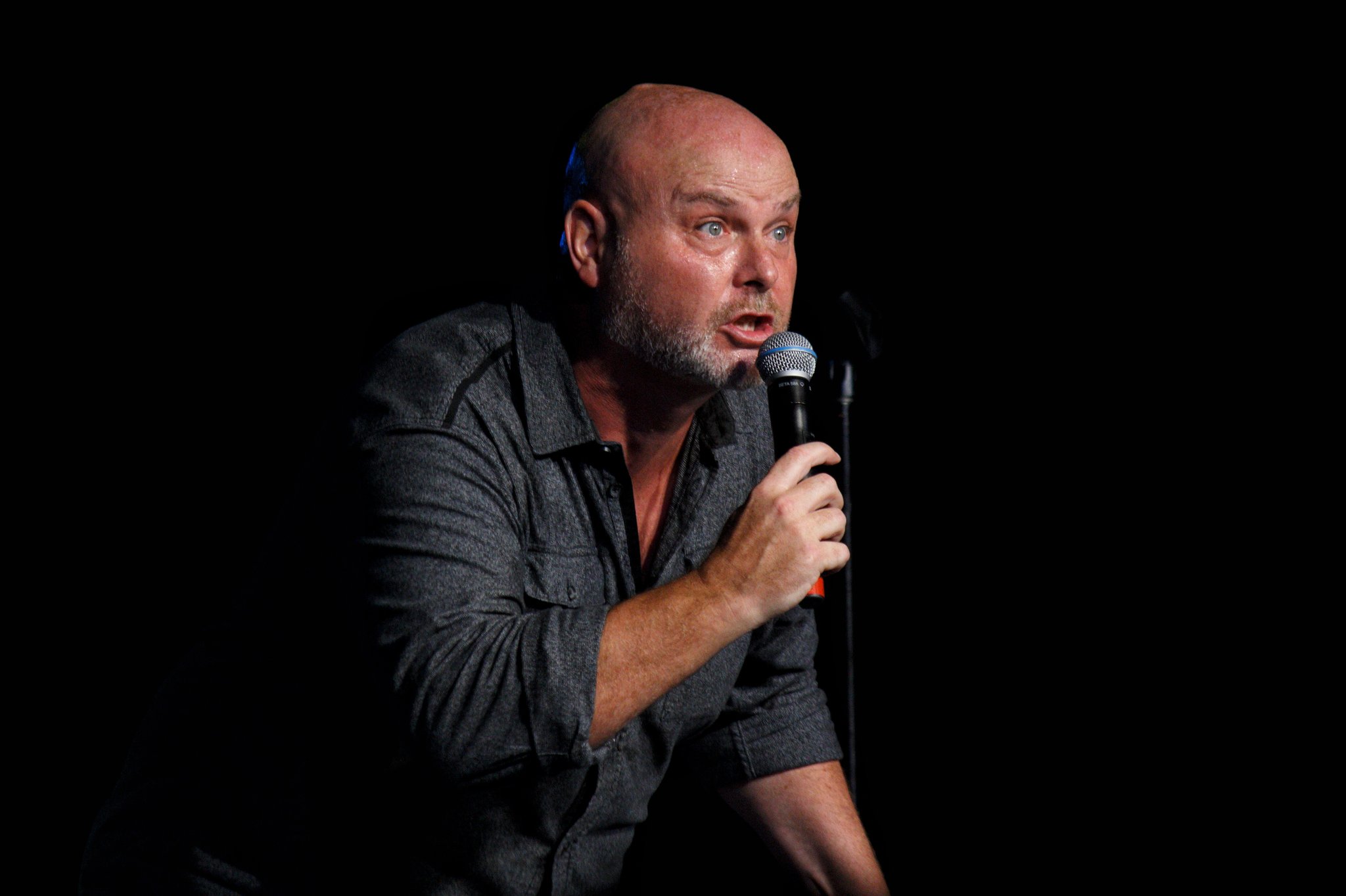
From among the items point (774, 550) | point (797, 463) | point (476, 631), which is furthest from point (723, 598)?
point (476, 631)

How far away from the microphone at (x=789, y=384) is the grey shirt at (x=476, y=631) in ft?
0.98

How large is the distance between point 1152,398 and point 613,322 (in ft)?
4.24

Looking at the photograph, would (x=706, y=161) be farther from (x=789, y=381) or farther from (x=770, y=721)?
(x=770, y=721)

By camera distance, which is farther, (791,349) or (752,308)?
(752,308)

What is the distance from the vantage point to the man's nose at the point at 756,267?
1800 millimetres

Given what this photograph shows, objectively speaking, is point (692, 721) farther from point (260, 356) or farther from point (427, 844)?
point (260, 356)

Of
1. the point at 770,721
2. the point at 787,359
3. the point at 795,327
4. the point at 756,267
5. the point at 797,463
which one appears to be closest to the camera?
the point at 797,463

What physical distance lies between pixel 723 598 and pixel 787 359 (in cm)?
38

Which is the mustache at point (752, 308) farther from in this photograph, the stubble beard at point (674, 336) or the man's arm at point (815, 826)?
the man's arm at point (815, 826)

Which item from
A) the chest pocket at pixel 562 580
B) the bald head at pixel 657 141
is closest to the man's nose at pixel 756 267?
the bald head at pixel 657 141

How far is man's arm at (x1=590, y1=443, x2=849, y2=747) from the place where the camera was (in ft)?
4.68

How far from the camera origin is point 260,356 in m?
2.35

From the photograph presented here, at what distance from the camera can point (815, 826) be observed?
196 cm

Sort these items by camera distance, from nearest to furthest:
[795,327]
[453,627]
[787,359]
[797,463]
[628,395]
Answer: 1. [453,627]
2. [797,463]
3. [787,359]
4. [628,395]
5. [795,327]
